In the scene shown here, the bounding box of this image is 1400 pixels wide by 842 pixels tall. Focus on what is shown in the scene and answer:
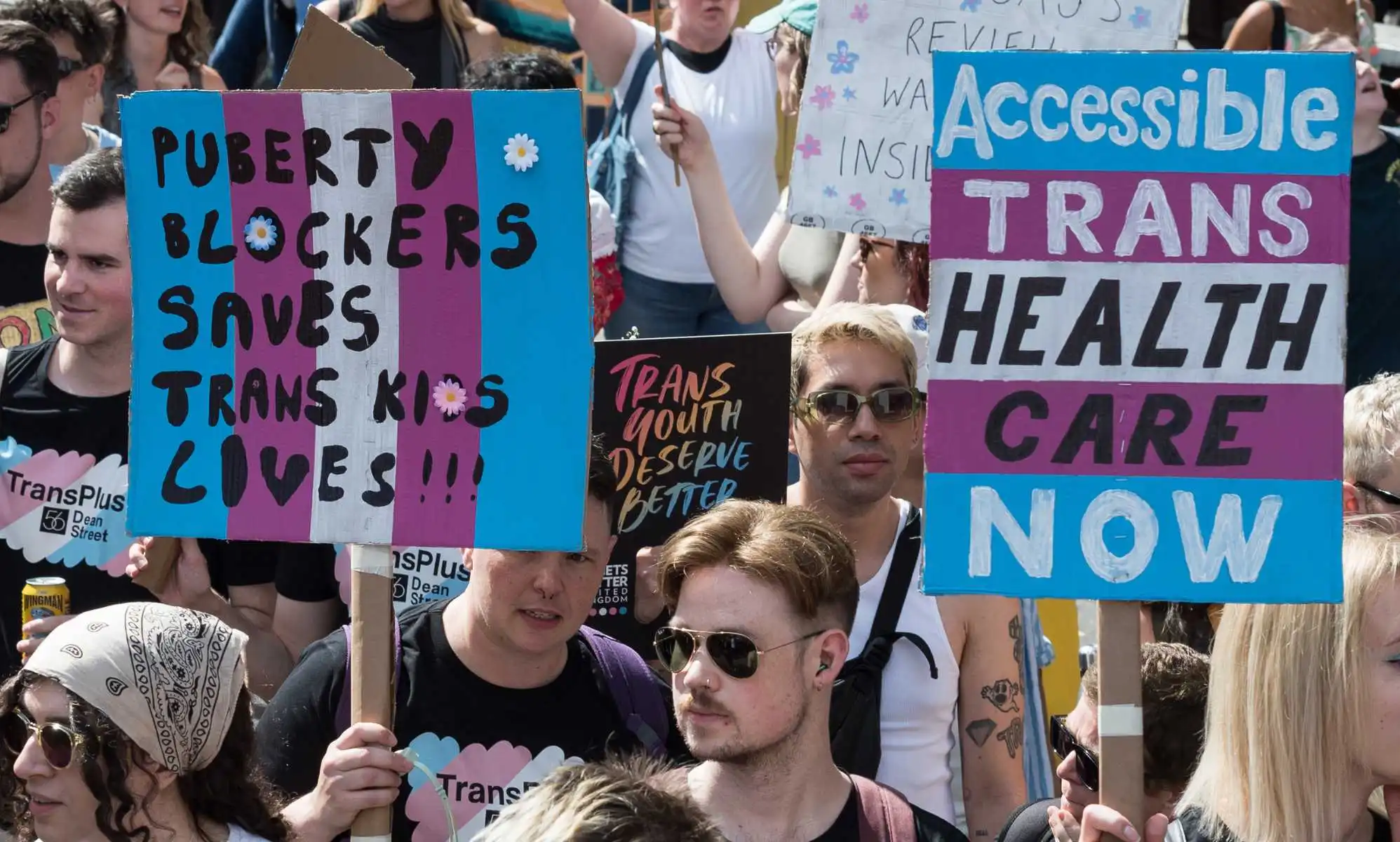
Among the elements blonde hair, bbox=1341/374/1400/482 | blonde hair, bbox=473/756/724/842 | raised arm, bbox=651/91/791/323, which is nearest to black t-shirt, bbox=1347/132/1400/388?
raised arm, bbox=651/91/791/323

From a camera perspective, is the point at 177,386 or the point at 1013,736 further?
the point at 1013,736

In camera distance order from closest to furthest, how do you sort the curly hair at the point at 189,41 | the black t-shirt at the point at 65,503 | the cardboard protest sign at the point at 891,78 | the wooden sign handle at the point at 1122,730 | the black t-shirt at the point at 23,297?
1. the wooden sign handle at the point at 1122,730
2. the black t-shirt at the point at 65,503
3. the black t-shirt at the point at 23,297
4. the cardboard protest sign at the point at 891,78
5. the curly hair at the point at 189,41

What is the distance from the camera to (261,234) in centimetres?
299

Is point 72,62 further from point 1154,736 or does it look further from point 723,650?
point 1154,736

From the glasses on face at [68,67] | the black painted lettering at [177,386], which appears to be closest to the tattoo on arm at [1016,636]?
the black painted lettering at [177,386]

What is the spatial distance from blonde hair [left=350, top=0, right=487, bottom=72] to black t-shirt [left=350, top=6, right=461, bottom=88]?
Result: 2 cm

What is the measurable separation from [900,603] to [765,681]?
75 cm

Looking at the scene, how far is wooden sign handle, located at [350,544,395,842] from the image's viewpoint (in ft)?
9.43

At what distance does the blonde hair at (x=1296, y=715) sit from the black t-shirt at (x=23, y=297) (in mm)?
3165

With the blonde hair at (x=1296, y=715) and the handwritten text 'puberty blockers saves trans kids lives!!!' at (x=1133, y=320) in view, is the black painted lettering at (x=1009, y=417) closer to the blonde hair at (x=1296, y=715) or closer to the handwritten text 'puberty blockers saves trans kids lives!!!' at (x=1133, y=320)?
the handwritten text 'puberty blockers saves trans kids lives!!!' at (x=1133, y=320)

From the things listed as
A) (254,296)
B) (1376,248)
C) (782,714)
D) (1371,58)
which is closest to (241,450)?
(254,296)

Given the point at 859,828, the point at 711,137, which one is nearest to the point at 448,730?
the point at 859,828

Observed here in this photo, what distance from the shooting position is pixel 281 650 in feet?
13.0

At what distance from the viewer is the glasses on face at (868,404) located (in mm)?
3918
